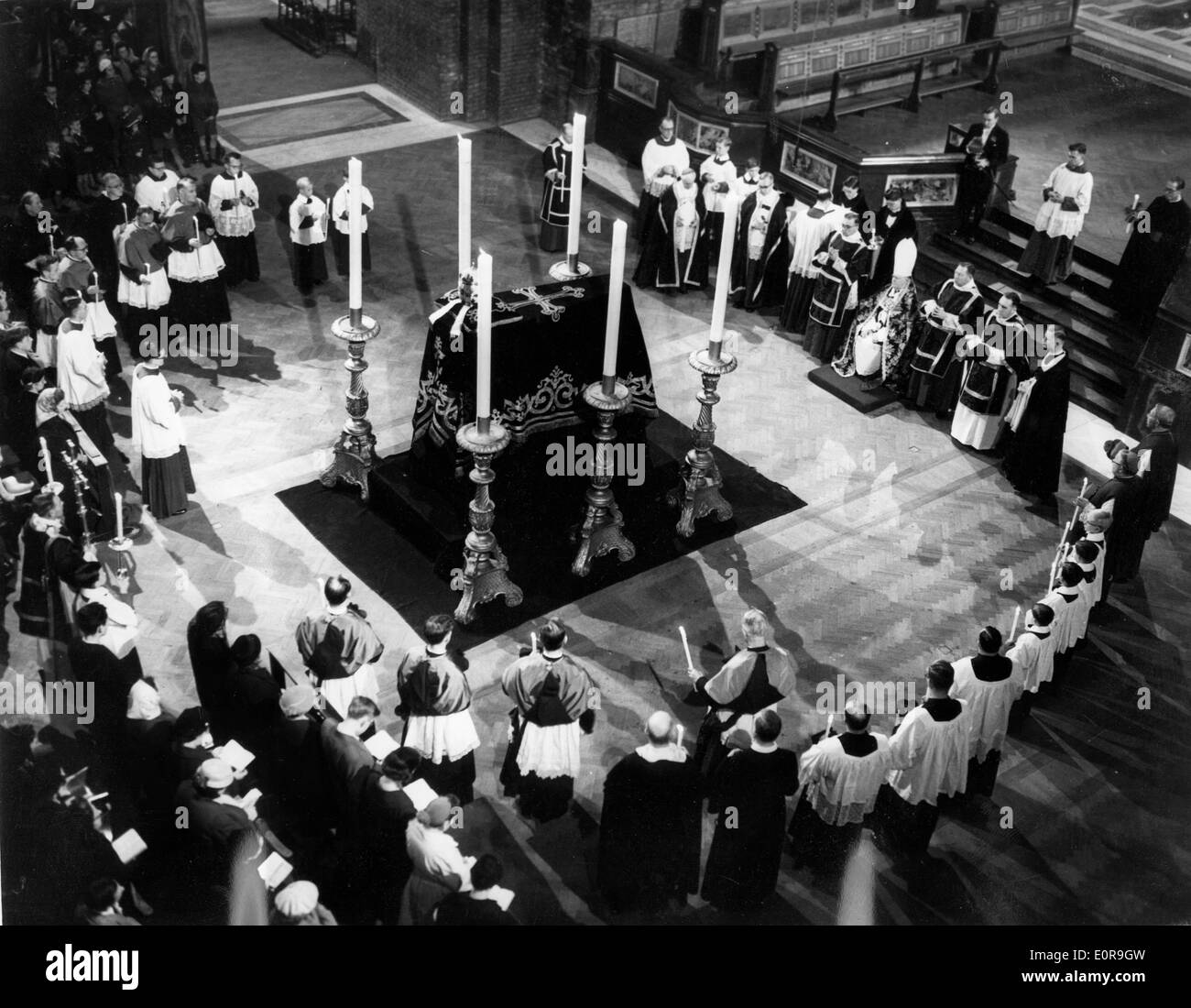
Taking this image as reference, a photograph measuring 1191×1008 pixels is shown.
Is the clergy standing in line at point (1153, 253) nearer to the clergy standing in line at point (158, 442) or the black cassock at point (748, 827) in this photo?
the black cassock at point (748, 827)

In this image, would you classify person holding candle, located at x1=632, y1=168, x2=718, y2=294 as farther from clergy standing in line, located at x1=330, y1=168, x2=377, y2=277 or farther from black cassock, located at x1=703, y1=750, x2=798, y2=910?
black cassock, located at x1=703, y1=750, x2=798, y2=910

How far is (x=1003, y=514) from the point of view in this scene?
1222cm

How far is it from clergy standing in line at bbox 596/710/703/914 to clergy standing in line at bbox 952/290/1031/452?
18.9ft

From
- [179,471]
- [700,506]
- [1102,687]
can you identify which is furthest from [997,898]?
[179,471]

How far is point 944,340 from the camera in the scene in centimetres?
1315

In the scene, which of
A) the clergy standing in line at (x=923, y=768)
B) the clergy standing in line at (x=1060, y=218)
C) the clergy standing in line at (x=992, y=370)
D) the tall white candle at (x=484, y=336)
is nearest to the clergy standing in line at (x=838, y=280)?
the clergy standing in line at (x=992, y=370)

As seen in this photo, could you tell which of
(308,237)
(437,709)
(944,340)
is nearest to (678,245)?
(944,340)

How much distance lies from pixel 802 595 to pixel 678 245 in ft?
17.1

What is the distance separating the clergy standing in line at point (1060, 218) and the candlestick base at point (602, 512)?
6305 mm

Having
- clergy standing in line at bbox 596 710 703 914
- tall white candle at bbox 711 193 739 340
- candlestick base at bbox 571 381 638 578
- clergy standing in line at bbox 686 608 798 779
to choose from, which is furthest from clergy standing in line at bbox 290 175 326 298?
clergy standing in line at bbox 596 710 703 914

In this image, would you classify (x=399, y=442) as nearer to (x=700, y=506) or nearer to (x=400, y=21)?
(x=700, y=506)

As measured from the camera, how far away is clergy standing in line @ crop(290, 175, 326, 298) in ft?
46.1

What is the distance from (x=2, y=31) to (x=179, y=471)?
8.02m

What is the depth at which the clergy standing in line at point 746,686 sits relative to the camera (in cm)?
880
